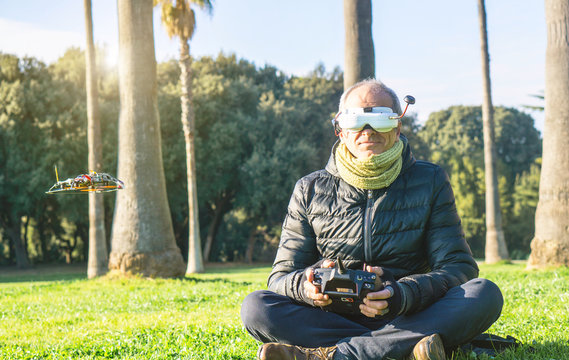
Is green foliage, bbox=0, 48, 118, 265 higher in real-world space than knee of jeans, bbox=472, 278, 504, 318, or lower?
higher

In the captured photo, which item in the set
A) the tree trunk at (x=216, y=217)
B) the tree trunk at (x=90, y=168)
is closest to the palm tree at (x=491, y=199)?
the tree trunk at (x=90, y=168)

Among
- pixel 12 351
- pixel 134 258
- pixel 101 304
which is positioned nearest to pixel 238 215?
pixel 134 258

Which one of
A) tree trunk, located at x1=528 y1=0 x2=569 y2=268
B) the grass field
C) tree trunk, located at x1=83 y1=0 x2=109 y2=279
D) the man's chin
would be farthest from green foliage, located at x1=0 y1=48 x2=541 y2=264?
the man's chin

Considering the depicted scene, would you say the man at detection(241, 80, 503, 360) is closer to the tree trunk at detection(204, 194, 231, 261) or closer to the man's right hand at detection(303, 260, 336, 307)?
the man's right hand at detection(303, 260, 336, 307)

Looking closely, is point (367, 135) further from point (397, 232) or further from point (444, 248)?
point (444, 248)

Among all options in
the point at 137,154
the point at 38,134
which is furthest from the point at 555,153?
the point at 38,134

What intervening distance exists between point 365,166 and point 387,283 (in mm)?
758

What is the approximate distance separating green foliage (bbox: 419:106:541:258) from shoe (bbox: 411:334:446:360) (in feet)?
105

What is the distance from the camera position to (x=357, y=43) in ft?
23.5

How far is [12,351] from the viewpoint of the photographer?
14.2 feet

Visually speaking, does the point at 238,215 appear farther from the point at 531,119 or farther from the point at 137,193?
the point at 531,119

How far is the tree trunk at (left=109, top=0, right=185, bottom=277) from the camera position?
36.1ft

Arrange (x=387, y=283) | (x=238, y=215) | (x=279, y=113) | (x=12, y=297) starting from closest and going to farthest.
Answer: (x=387, y=283) → (x=12, y=297) → (x=279, y=113) → (x=238, y=215)

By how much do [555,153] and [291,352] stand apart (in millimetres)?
9846
